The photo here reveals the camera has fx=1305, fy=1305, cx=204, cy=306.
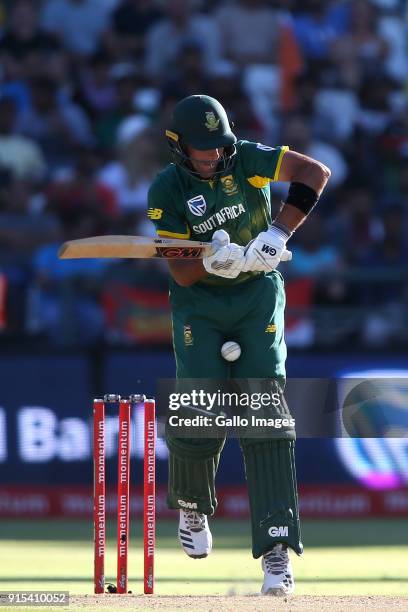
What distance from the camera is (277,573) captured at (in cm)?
545

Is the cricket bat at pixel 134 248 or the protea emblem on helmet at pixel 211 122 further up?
the protea emblem on helmet at pixel 211 122

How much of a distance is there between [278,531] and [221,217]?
53.6 inches

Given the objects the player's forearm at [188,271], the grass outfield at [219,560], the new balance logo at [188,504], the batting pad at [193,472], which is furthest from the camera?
the grass outfield at [219,560]

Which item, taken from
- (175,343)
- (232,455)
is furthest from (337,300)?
(175,343)

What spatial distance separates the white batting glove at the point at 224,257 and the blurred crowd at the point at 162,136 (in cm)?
478

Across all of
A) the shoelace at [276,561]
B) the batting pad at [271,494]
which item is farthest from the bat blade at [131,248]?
the shoelace at [276,561]

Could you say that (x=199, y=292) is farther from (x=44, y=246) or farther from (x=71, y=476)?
(x=44, y=246)

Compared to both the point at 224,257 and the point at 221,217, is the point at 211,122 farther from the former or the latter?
the point at 224,257

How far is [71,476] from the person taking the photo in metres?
10.0

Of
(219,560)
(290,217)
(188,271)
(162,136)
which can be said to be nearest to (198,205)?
(188,271)

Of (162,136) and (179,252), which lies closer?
(179,252)

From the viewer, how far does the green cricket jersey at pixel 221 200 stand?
5652mm

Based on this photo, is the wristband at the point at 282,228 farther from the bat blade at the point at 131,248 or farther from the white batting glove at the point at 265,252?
the bat blade at the point at 131,248

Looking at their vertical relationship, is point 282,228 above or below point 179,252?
above
